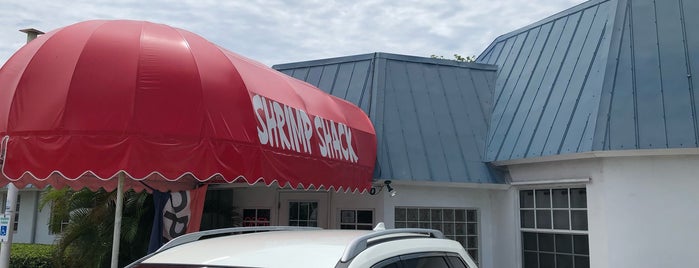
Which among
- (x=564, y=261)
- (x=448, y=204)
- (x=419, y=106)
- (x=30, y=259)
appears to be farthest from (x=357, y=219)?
(x=30, y=259)

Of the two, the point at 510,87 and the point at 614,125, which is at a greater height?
the point at 510,87

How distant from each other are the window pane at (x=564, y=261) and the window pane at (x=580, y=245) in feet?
0.66

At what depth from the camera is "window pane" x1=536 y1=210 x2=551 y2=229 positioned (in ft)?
37.4

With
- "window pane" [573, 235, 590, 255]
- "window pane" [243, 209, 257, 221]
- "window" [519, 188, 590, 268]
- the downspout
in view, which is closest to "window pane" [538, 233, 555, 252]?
"window" [519, 188, 590, 268]

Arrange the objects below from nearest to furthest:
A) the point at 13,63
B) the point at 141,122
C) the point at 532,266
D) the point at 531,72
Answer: the point at 141,122 → the point at 13,63 → the point at 532,266 → the point at 531,72

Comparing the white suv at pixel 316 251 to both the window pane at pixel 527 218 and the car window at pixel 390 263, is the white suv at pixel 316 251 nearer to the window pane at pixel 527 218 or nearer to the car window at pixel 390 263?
the car window at pixel 390 263

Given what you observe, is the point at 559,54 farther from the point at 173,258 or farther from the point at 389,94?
the point at 173,258

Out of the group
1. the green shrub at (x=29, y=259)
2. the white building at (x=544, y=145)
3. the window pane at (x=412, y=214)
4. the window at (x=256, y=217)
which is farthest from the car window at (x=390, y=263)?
the green shrub at (x=29, y=259)

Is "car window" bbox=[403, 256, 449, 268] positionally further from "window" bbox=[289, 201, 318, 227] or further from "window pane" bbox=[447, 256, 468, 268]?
"window" bbox=[289, 201, 318, 227]

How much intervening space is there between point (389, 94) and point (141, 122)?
641cm

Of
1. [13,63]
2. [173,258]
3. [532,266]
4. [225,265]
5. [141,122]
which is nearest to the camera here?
[225,265]

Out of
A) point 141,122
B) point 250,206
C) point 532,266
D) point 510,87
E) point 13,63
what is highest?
point 510,87

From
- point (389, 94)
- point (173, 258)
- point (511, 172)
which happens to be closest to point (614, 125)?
point (511, 172)

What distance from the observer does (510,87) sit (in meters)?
13.0
